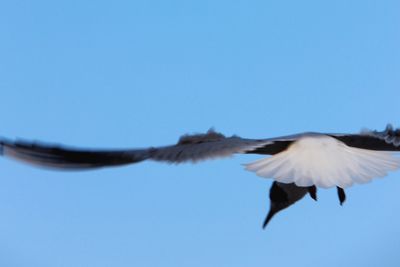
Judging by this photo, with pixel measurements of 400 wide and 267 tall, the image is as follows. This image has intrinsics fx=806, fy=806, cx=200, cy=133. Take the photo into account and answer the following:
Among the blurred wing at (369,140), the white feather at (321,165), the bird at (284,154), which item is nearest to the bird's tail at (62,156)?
the bird at (284,154)

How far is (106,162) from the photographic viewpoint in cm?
276

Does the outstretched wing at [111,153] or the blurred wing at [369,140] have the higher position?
the blurred wing at [369,140]

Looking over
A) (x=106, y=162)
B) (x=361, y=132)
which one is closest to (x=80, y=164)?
(x=106, y=162)

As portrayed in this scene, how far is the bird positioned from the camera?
273 cm

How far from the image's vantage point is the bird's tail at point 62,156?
2672 mm

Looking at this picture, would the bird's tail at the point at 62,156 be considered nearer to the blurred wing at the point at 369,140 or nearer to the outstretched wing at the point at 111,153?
the outstretched wing at the point at 111,153

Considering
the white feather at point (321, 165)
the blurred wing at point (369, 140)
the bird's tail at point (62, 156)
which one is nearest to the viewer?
the bird's tail at point (62, 156)

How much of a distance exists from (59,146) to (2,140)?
19 centimetres

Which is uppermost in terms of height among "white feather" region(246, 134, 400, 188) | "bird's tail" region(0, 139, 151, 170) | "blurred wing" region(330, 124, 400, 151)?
"blurred wing" region(330, 124, 400, 151)

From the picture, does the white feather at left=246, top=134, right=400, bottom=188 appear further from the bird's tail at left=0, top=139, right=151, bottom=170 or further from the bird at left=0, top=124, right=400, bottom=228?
the bird's tail at left=0, top=139, right=151, bottom=170

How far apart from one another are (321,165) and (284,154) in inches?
7.5

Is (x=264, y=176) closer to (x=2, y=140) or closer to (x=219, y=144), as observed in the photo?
(x=219, y=144)

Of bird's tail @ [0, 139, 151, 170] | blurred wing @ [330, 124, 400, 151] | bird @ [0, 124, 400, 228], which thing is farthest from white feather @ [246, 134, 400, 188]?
bird's tail @ [0, 139, 151, 170]

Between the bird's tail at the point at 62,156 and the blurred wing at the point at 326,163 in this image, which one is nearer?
the bird's tail at the point at 62,156
